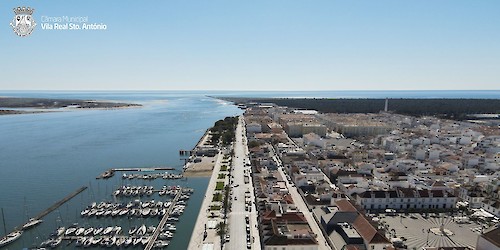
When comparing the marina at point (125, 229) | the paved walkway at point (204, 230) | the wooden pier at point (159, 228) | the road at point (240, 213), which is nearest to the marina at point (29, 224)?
the marina at point (125, 229)

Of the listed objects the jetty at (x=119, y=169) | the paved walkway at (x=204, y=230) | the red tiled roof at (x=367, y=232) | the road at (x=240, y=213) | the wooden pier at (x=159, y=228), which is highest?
the red tiled roof at (x=367, y=232)

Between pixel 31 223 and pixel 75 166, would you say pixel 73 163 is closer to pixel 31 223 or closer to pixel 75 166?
pixel 75 166

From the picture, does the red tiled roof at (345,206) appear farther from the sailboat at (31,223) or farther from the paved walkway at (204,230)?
the sailboat at (31,223)

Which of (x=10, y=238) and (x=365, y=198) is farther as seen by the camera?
(x=365, y=198)

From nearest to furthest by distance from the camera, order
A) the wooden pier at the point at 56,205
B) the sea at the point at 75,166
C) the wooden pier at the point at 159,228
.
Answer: the wooden pier at the point at 159,228, the sea at the point at 75,166, the wooden pier at the point at 56,205

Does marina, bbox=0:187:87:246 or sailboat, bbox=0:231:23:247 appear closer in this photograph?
sailboat, bbox=0:231:23:247

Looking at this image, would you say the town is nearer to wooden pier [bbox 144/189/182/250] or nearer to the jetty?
wooden pier [bbox 144/189/182/250]

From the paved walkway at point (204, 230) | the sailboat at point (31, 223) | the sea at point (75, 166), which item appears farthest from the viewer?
the sea at point (75, 166)

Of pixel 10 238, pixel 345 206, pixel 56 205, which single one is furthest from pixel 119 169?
pixel 345 206

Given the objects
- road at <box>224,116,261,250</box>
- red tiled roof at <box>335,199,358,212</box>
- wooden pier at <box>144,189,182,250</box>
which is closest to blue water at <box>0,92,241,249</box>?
wooden pier at <box>144,189,182,250</box>

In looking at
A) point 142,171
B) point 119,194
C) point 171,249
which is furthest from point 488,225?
point 142,171

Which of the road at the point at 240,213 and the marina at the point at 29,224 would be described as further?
the marina at the point at 29,224
